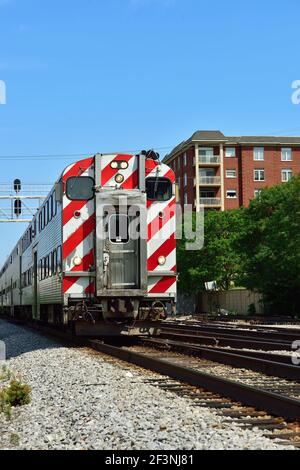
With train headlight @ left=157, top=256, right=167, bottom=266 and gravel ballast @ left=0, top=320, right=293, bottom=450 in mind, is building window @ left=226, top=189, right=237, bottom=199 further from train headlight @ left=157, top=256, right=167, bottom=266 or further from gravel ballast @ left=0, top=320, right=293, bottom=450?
gravel ballast @ left=0, top=320, right=293, bottom=450

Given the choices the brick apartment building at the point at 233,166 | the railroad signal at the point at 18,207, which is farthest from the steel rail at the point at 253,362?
the brick apartment building at the point at 233,166

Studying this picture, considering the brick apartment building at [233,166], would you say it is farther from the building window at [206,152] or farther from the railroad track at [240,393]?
the railroad track at [240,393]

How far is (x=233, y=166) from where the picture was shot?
3258 inches

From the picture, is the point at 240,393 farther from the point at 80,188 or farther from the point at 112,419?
the point at 80,188

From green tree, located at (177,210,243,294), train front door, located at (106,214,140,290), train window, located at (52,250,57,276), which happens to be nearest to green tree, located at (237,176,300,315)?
green tree, located at (177,210,243,294)

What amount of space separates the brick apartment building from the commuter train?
66.1 m

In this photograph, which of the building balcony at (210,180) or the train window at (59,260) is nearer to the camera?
the train window at (59,260)

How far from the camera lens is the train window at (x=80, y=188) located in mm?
14789

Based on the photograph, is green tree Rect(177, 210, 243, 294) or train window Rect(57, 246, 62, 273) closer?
train window Rect(57, 246, 62, 273)

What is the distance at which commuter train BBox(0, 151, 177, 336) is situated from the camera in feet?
47.1

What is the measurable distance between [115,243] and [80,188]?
1.44 m

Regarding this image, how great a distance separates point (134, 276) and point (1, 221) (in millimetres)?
35767

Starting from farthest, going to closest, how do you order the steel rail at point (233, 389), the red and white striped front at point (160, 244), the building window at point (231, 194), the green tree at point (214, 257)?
the building window at point (231, 194)
the green tree at point (214, 257)
the red and white striped front at point (160, 244)
the steel rail at point (233, 389)

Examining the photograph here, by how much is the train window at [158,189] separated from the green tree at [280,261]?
22.8 metres
